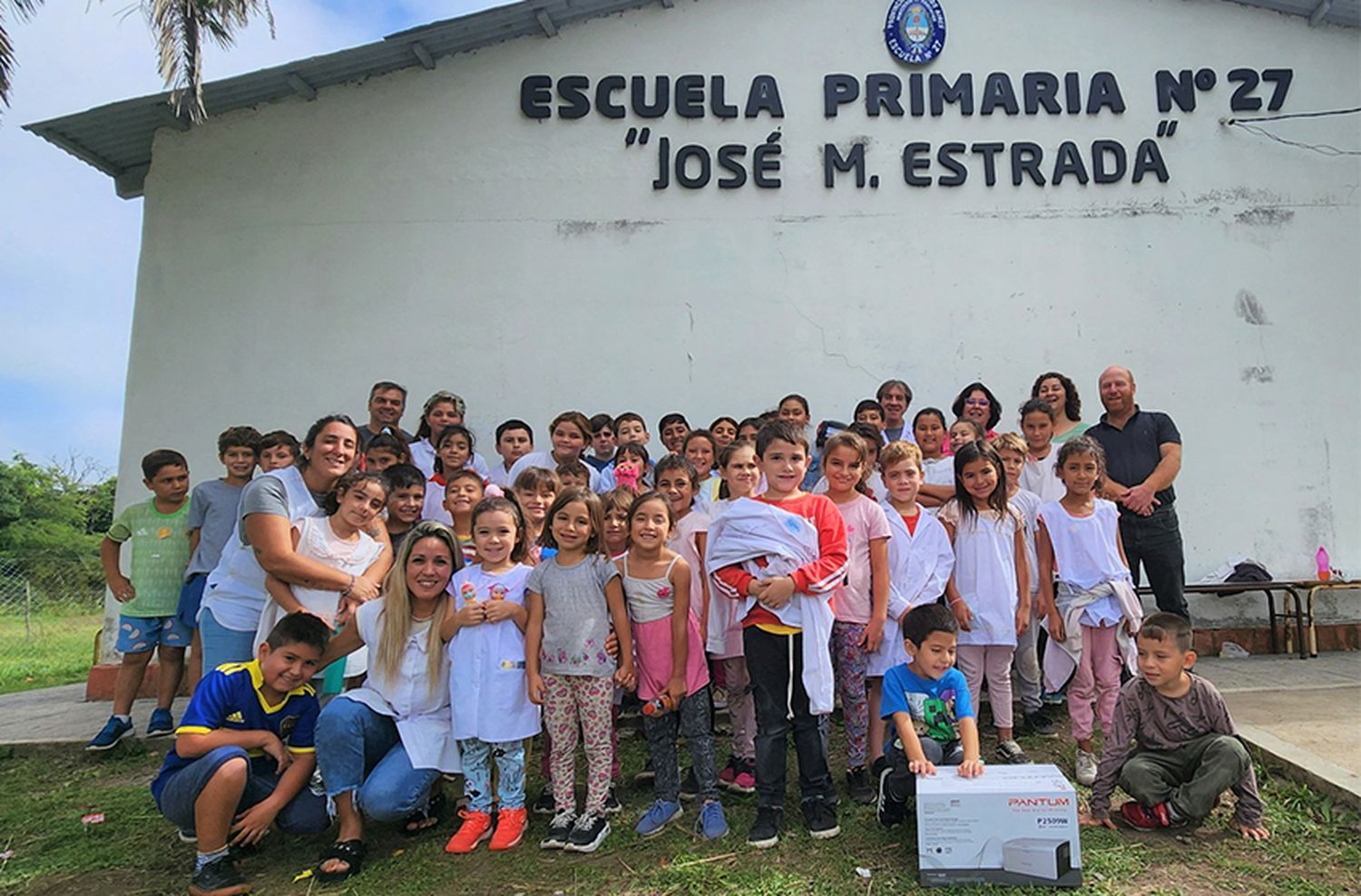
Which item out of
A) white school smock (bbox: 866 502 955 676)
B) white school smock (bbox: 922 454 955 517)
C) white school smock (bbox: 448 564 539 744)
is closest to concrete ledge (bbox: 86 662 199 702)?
white school smock (bbox: 448 564 539 744)

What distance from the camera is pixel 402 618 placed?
135 inches

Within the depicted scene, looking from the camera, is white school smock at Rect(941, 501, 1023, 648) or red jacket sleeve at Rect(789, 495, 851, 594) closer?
red jacket sleeve at Rect(789, 495, 851, 594)

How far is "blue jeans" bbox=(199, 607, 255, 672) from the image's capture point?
3730 millimetres

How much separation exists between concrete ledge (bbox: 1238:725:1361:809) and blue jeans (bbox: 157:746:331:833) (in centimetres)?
409

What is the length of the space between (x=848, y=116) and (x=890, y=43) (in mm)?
744

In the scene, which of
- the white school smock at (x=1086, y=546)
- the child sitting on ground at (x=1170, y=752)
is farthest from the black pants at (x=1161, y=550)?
the child sitting on ground at (x=1170, y=752)

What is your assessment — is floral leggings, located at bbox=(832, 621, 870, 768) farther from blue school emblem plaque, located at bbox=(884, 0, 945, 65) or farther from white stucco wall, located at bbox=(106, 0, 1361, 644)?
blue school emblem plaque, located at bbox=(884, 0, 945, 65)

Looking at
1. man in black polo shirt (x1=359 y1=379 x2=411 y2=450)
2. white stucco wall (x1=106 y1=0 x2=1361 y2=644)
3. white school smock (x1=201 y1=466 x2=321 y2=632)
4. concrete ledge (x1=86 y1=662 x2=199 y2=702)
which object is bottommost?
concrete ledge (x1=86 y1=662 x2=199 y2=702)

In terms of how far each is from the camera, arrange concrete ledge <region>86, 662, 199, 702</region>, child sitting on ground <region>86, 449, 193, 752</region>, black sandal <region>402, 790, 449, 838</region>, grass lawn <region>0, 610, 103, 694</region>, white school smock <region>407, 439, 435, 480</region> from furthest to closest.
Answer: grass lawn <region>0, 610, 103, 694</region>
concrete ledge <region>86, 662, 199, 702</region>
white school smock <region>407, 439, 435, 480</region>
child sitting on ground <region>86, 449, 193, 752</region>
black sandal <region>402, 790, 449, 838</region>

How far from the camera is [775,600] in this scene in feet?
10.6

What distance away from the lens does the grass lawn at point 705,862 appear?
2.85m

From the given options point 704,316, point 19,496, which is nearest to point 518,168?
point 704,316

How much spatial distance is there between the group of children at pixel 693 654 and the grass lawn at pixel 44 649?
20.8 ft

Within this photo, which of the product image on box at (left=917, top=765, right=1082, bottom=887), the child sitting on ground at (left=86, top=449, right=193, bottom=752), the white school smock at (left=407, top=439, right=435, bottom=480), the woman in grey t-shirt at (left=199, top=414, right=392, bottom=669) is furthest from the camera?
the white school smock at (left=407, top=439, right=435, bottom=480)
